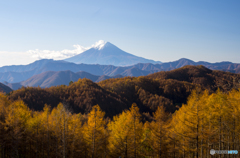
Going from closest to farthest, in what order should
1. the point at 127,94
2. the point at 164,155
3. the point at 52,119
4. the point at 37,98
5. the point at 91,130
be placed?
1. the point at 164,155
2. the point at 91,130
3. the point at 52,119
4. the point at 37,98
5. the point at 127,94

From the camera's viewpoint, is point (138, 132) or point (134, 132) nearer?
point (134, 132)

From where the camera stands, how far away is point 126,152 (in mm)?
30688

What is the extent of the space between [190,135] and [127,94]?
538 ft

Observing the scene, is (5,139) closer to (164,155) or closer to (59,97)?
(164,155)

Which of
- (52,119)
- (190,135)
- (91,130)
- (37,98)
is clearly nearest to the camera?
(190,135)

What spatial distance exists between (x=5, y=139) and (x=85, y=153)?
15098 millimetres

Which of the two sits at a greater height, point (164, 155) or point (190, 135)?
point (190, 135)

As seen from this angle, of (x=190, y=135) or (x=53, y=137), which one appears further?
(x=53, y=137)

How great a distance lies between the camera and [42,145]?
35.6m

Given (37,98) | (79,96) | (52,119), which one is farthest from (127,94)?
(52,119)

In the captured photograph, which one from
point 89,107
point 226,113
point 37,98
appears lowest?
point 89,107

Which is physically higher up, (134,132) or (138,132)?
(134,132)

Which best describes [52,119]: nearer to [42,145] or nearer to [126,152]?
[42,145]

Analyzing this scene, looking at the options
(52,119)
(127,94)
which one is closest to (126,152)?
(52,119)
